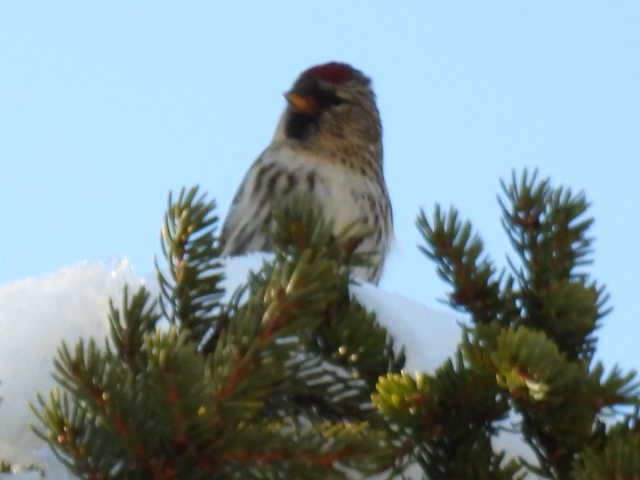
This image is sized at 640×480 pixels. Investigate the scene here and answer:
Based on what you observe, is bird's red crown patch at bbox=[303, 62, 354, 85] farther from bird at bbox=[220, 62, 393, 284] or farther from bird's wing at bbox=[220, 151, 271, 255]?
bird's wing at bbox=[220, 151, 271, 255]

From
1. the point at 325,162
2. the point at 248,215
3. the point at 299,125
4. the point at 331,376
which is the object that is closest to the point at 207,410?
the point at 331,376

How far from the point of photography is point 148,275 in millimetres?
1166

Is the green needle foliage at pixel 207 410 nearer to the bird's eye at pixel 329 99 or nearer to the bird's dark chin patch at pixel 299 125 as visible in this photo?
the bird's dark chin patch at pixel 299 125

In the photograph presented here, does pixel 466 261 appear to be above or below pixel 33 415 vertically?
above

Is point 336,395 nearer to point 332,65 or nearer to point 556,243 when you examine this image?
point 556,243

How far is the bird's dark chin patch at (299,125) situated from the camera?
3668 mm

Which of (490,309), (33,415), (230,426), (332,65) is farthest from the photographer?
(332,65)

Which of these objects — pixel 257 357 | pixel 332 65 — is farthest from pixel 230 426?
pixel 332 65

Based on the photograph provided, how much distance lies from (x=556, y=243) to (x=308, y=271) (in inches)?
13.8

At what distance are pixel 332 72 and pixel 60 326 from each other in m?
2.77

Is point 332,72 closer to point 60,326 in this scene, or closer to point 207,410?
point 60,326

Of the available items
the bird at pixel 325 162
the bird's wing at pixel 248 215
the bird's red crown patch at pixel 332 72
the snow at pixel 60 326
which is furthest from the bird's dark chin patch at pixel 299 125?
the snow at pixel 60 326

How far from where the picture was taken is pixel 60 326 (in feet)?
3.52

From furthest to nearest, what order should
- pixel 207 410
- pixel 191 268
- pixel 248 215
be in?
pixel 248 215 < pixel 191 268 < pixel 207 410
